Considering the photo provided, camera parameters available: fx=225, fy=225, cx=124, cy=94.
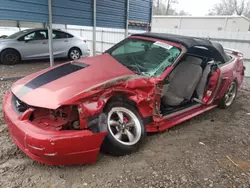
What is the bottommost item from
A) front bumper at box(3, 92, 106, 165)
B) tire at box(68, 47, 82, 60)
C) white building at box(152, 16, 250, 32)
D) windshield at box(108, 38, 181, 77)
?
tire at box(68, 47, 82, 60)

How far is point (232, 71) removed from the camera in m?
4.58

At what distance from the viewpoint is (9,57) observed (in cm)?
835

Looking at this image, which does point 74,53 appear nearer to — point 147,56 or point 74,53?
point 74,53

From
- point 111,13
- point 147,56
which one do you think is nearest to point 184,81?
point 147,56

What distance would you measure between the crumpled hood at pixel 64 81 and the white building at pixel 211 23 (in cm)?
1781

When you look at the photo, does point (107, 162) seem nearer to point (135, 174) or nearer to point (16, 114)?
point (135, 174)

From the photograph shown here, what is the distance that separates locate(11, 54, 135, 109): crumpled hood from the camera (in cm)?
246

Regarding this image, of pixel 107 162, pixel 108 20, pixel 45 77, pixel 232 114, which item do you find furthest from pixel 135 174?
pixel 108 20

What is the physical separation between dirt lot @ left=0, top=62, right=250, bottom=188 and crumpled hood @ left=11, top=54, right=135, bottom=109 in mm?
765

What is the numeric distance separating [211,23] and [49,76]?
19.0m

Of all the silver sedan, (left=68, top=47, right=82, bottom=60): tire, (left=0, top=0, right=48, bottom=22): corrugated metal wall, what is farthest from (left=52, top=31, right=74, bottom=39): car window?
(left=0, top=0, right=48, bottom=22): corrugated metal wall

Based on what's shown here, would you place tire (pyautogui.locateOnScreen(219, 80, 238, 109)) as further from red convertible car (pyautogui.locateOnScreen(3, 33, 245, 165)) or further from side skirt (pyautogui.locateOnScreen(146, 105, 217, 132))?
side skirt (pyautogui.locateOnScreen(146, 105, 217, 132))

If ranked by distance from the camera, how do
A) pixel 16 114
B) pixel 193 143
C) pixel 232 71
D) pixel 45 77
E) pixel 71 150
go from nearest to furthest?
pixel 71 150 → pixel 16 114 → pixel 45 77 → pixel 193 143 → pixel 232 71

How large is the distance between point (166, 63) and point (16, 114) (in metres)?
2.18
